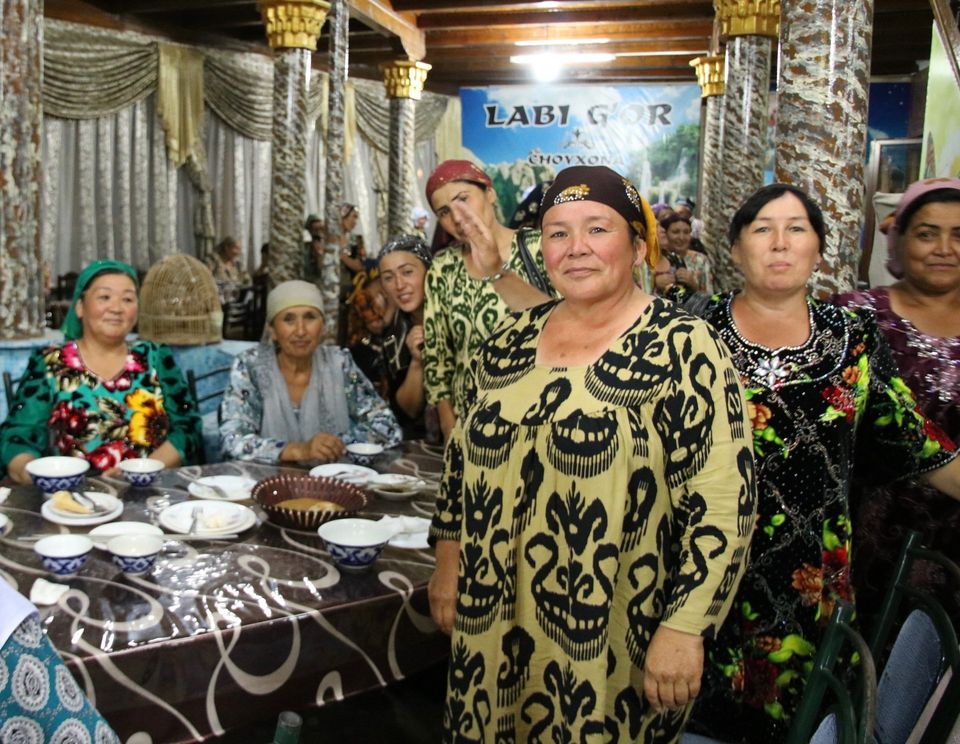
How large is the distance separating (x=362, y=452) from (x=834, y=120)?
77.1 inches

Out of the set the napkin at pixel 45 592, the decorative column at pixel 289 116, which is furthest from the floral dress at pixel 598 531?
the decorative column at pixel 289 116

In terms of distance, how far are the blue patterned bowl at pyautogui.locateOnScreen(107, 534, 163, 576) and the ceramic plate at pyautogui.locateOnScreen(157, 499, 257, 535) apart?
9.4 inches

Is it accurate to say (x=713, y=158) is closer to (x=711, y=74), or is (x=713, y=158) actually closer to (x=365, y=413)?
(x=711, y=74)

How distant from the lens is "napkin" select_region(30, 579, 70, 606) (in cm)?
177

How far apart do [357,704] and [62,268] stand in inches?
341

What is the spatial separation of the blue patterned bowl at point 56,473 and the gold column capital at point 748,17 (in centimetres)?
657

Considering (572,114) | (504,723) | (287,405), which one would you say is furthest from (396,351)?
(572,114)

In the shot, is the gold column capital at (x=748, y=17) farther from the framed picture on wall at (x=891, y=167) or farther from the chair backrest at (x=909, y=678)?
the chair backrest at (x=909, y=678)

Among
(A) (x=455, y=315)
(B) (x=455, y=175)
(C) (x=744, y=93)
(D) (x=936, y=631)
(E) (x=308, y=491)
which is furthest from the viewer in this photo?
(C) (x=744, y=93)

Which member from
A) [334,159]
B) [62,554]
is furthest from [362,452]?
[334,159]

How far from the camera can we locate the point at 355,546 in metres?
1.99

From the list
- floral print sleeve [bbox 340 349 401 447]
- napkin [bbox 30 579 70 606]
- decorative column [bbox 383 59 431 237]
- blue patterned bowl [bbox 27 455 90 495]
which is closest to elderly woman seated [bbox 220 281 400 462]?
floral print sleeve [bbox 340 349 401 447]

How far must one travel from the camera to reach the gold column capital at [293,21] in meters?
7.54

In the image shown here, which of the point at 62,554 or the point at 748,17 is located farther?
the point at 748,17
